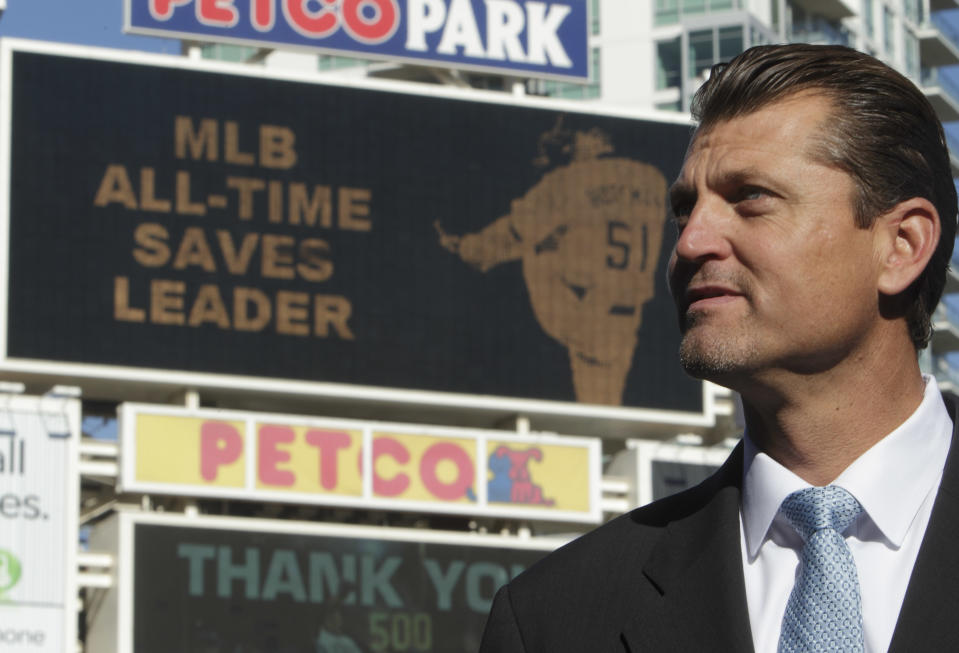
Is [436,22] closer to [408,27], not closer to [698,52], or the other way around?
[408,27]

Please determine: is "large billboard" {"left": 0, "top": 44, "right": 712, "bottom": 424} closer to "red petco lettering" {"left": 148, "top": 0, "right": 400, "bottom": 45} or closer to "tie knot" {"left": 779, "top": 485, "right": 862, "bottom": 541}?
"red petco lettering" {"left": 148, "top": 0, "right": 400, "bottom": 45}

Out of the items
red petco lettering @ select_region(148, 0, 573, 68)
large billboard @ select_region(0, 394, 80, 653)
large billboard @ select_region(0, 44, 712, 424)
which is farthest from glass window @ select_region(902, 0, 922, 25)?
large billboard @ select_region(0, 394, 80, 653)

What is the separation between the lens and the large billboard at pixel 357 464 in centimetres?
4275

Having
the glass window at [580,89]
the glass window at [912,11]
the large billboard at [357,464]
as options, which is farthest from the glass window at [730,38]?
the large billboard at [357,464]

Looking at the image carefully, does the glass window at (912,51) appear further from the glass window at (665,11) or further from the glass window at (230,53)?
the glass window at (230,53)

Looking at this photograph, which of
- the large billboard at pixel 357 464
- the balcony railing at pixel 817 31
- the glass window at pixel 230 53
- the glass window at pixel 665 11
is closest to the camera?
the large billboard at pixel 357 464

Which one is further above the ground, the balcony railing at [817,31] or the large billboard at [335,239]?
the balcony railing at [817,31]

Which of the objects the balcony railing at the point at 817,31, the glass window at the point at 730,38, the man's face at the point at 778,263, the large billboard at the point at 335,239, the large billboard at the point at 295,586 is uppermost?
the balcony railing at the point at 817,31

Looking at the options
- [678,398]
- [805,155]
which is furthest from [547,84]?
[805,155]

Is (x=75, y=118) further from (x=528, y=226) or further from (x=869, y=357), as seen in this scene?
(x=869, y=357)

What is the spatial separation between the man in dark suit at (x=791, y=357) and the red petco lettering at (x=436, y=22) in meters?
40.6

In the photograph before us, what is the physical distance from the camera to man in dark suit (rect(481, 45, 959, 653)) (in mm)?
3451

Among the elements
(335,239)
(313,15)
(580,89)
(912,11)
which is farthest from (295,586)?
(912,11)

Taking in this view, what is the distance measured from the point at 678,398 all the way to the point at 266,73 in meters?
10.8
